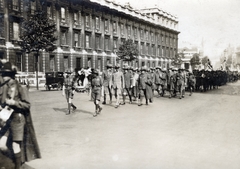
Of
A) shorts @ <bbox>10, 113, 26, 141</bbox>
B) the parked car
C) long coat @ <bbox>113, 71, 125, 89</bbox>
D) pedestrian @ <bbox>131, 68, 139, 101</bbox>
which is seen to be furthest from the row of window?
shorts @ <bbox>10, 113, 26, 141</bbox>

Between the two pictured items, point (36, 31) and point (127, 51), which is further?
point (127, 51)

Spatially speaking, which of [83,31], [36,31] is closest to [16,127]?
[36,31]

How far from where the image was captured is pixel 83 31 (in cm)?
3428

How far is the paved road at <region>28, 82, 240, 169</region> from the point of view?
5.23 m

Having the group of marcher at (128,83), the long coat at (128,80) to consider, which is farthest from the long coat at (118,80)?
the long coat at (128,80)

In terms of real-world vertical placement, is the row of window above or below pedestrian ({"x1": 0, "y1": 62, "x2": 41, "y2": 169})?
above

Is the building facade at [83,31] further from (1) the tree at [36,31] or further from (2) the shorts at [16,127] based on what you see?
(2) the shorts at [16,127]

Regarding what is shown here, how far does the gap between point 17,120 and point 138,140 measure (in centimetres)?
303

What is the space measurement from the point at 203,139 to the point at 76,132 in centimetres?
316

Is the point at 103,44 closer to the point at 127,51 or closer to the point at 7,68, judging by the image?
the point at 127,51

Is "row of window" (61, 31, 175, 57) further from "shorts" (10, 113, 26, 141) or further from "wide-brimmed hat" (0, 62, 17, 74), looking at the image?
"shorts" (10, 113, 26, 141)

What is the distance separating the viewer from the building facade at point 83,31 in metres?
25.0

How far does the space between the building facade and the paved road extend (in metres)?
16.8

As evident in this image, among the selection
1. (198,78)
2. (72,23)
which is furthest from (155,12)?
(198,78)
